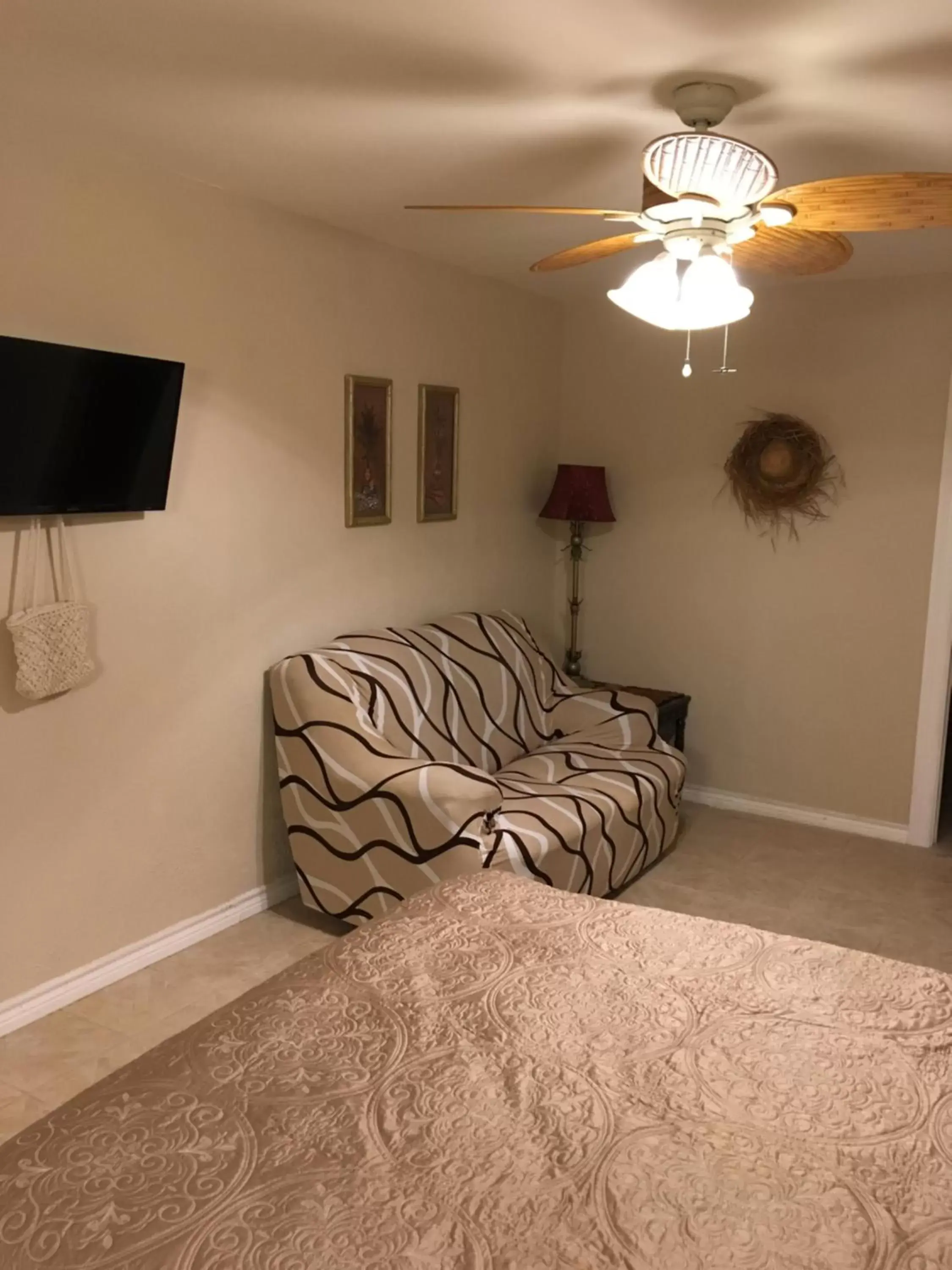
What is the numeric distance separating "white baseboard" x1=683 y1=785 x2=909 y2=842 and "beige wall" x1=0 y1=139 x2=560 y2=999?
1.81 m

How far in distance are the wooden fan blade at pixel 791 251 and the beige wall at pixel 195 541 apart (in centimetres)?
155

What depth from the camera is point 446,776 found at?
311 centimetres

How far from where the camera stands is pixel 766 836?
172 inches

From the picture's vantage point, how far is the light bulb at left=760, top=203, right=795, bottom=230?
2.07 m

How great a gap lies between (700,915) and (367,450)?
213cm

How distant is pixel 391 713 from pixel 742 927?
66.7 inches

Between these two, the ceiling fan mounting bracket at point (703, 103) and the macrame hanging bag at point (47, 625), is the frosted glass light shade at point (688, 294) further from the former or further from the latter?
the macrame hanging bag at point (47, 625)

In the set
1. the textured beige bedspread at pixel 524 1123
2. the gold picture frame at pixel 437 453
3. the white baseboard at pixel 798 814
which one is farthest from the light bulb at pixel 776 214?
the white baseboard at pixel 798 814

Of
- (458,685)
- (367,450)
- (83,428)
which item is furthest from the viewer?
(458,685)

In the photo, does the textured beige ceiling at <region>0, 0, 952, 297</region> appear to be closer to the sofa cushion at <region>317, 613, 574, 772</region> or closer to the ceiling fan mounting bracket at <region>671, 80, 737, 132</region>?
the ceiling fan mounting bracket at <region>671, 80, 737, 132</region>

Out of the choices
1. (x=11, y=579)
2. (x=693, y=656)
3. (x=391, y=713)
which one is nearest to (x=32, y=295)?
(x=11, y=579)

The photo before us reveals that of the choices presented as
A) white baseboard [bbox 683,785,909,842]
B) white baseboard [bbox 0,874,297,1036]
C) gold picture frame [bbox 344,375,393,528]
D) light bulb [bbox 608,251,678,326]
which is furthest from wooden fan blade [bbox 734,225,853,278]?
white baseboard [bbox 683,785,909,842]

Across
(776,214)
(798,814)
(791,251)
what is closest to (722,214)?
(776,214)

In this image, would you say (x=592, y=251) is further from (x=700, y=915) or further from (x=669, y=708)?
(x=669, y=708)
